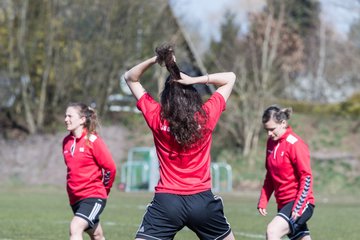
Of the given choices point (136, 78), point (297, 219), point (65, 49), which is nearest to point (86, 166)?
point (297, 219)

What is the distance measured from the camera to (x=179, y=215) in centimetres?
600

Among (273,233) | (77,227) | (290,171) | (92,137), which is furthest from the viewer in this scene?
(92,137)

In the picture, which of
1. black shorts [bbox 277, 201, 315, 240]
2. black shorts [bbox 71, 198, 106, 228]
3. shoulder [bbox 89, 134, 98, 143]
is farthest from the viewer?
shoulder [bbox 89, 134, 98, 143]

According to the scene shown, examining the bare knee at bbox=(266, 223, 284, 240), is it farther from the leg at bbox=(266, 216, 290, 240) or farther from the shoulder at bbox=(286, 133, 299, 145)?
the shoulder at bbox=(286, 133, 299, 145)

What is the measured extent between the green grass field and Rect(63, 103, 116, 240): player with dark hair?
3023 mm

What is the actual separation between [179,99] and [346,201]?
19310 millimetres

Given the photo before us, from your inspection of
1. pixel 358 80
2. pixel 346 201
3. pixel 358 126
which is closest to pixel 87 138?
pixel 346 201

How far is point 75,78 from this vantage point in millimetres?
32906

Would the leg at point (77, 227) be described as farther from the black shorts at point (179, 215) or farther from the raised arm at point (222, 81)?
the raised arm at point (222, 81)

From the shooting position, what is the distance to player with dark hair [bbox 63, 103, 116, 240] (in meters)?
8.75

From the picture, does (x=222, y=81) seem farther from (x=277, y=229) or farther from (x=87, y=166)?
(x=87, y=166)

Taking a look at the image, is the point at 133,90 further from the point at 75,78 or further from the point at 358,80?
the point at 358,80

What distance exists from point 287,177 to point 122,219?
7.35 meters

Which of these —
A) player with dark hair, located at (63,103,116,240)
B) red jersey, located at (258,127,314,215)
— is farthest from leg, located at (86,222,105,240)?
red jersey, located at (258,127,314,215)
